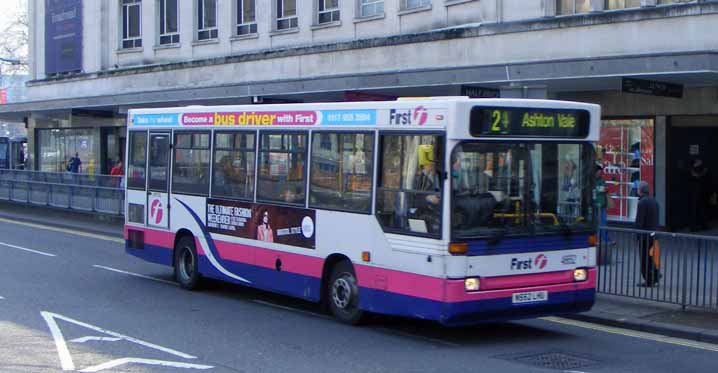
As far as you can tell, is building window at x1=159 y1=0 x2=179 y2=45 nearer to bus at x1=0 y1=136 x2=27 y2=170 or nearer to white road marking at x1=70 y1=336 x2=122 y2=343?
white road marking at x1=70 y1=336 x2=122 y2=343

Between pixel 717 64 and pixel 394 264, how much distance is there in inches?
341

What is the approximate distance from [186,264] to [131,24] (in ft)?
76.9

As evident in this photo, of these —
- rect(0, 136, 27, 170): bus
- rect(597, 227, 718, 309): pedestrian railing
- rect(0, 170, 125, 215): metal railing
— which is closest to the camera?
rect(597, 227, 718, 309): pedestrian railing

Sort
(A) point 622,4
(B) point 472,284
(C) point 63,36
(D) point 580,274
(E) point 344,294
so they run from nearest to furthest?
(B) point 472,284
(D) point 580,274
(E) point 344,294
(A) point 622,4
(C) point 63,36

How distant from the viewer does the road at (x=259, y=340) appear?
9359 mm

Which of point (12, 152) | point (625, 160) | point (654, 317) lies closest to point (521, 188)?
point (654, 317)

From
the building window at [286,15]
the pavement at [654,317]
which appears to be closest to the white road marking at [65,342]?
the pavement at [654,317]

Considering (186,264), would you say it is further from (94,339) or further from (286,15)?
(286,15)

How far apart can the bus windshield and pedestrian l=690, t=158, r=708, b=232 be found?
449 inches

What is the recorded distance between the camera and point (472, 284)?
32.9 ft

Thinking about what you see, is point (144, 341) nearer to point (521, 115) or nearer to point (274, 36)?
point (521, 115)

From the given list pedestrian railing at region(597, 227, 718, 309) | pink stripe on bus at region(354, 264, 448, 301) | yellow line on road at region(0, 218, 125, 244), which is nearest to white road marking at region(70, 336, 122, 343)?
pink stripe on bus at region(354, 264, 448, 301)

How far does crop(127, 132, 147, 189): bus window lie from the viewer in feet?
51.2

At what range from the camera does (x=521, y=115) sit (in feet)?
33.8
